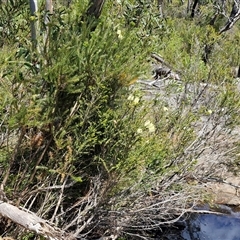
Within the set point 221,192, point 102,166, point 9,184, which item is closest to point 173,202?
point 102,166

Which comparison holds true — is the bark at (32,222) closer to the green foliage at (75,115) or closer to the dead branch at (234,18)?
the green foliage at (75,115)

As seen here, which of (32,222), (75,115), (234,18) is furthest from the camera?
(234,18)

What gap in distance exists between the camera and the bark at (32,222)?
2.38 meters

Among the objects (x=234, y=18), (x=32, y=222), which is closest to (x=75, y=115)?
(x=32, y=222)

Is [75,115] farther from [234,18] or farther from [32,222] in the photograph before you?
[234,18]

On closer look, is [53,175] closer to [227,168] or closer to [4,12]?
[4,12]

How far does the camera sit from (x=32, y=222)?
2.46 meters

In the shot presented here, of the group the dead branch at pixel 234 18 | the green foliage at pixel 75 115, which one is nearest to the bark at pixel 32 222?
the green foliage at pixel 75 115

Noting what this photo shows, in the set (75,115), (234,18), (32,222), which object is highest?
(75,115)

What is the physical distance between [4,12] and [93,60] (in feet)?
6.12

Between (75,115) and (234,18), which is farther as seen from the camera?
(234,18)

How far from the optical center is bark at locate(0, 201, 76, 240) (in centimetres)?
238

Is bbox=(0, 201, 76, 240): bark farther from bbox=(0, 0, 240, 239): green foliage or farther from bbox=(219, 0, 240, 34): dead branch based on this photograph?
bbox=(219, 0, 240, 34): dead branch

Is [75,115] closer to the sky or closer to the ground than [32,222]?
closer to the sky
